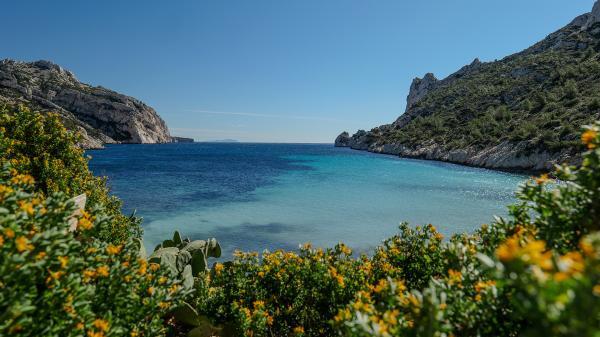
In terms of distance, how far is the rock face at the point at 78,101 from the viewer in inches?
4840

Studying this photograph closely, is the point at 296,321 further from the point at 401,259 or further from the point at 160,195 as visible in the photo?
the point at 160,195

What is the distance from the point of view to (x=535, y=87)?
227ft

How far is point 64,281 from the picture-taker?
3449mm

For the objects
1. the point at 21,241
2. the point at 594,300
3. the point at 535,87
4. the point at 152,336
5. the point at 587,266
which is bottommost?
the point at 152,336

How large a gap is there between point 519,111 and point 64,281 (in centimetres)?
7681

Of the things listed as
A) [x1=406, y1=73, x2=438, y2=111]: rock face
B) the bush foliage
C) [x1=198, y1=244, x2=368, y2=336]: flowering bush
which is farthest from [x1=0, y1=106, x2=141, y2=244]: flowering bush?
[x1=406, y1=73, x2=438, y2=111]: rock face

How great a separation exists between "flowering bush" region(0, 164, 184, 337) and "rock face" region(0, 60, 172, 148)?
429 feet

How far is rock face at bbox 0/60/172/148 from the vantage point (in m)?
123

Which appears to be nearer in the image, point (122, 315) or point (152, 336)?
point (122, 315)

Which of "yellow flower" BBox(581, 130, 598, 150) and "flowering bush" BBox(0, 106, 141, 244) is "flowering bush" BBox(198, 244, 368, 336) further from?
"flowering bush" BBox(0, 106, 141, 244)

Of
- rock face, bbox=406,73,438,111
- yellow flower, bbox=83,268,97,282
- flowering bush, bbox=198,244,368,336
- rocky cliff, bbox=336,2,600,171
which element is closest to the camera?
yellow flower, bbox=83,268,97,282

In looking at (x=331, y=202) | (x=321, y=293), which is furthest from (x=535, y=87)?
(x=321, y=293)

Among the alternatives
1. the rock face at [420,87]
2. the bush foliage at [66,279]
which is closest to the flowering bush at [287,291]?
the bush foliage at [66,279]

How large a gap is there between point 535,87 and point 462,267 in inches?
3265
